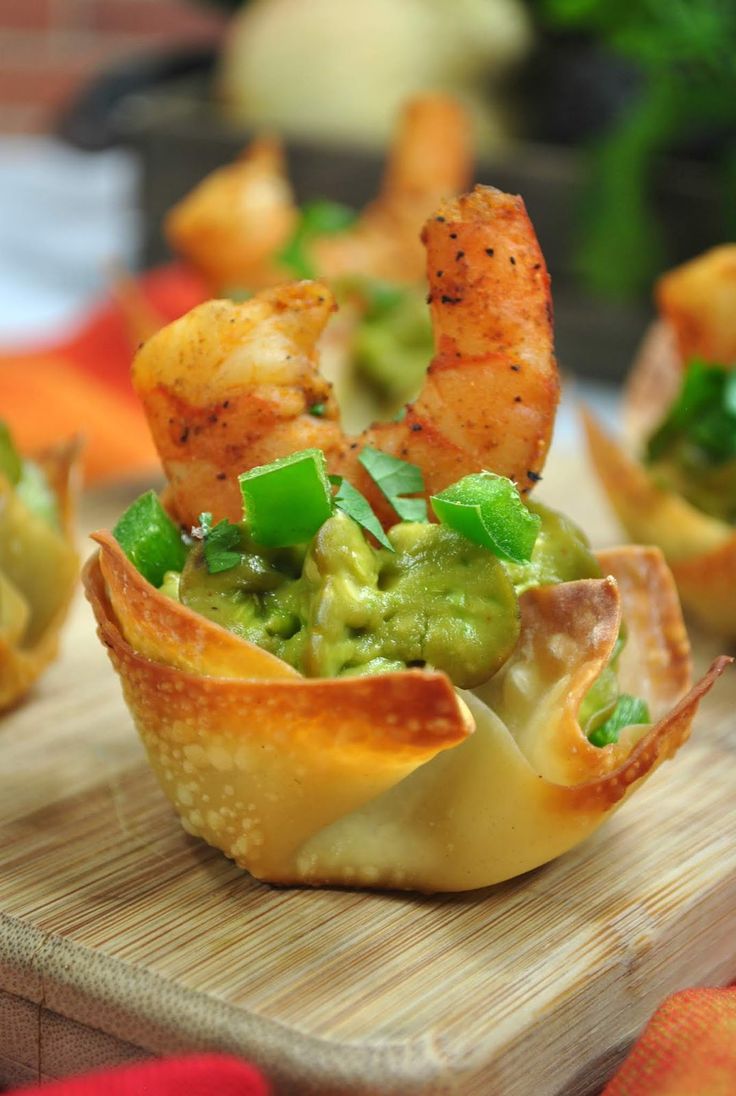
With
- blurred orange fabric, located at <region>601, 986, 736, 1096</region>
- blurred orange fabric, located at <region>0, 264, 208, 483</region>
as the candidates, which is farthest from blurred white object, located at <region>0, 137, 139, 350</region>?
blurred orange fabric, located at <region>601, 986, 736, 1096</region>

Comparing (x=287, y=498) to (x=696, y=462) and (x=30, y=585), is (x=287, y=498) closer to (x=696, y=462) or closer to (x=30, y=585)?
(x=30, y=585)

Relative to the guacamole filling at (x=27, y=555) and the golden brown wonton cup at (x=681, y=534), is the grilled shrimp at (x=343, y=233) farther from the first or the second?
the guacamole filling at (x=27, y=555)

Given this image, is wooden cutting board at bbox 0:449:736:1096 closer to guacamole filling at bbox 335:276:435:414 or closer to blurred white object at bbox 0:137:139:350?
guacamole filling at bbox 335:276:435:414

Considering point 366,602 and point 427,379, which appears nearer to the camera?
point 366,602

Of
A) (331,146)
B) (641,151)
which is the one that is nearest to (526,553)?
(641,151)

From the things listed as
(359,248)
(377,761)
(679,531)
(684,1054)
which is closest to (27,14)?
(359,248)

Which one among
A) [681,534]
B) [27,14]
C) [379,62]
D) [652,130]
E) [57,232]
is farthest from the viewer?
[27,14]

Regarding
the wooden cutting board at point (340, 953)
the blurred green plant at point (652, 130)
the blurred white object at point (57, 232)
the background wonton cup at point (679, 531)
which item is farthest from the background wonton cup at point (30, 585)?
the blurred green plant at point (652, 130)
